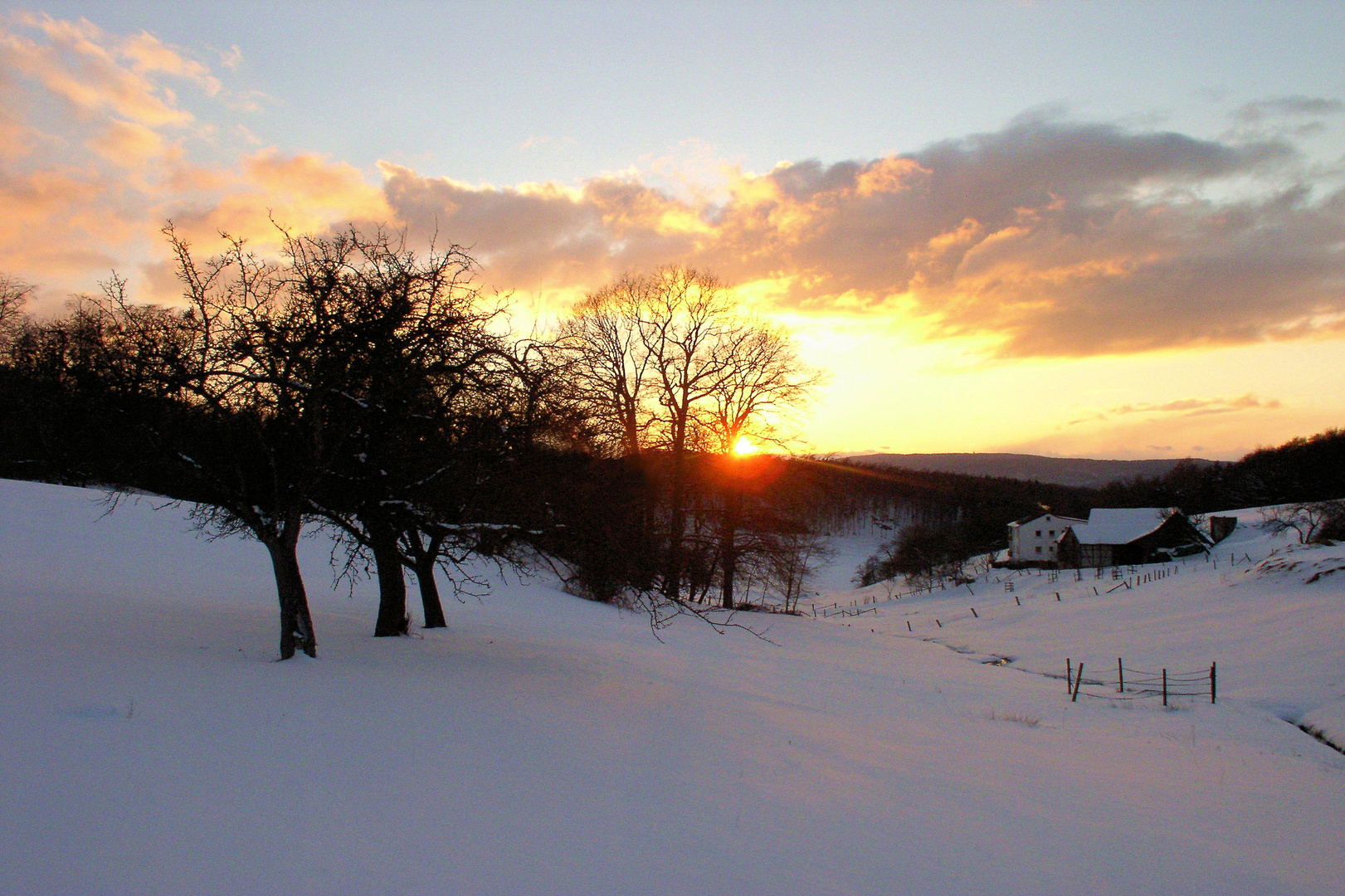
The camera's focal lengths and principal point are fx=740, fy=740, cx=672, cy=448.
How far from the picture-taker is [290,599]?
9758mm

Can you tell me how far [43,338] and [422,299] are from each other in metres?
4.84

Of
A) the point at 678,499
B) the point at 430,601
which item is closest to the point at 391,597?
the point at 430,601

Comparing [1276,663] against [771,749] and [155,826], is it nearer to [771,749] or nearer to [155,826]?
[771,749]

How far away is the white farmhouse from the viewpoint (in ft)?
252

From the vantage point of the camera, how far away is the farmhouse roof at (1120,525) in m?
63.8

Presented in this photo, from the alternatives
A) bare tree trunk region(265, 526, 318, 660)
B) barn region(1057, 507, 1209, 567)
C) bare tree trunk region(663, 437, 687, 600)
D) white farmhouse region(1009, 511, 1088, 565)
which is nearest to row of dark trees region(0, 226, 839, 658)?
bare tree trunk region(265, 526, 318, 660)

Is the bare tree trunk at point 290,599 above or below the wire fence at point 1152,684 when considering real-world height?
above

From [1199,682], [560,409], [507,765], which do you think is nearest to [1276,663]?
[1199,682]

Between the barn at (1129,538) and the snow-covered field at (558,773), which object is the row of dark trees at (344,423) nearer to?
the snow-covered field at (558,773)

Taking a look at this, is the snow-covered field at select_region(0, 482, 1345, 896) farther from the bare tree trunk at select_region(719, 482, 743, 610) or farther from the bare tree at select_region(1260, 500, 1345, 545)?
the bare tree at select_region(1260, 500, 1345, 545)

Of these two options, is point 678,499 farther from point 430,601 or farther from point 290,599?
point 290,599

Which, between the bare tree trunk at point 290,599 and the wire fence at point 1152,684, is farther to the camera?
the wire fence at point 1152,684

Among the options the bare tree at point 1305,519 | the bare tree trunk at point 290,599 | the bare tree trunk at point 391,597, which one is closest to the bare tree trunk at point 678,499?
the bare tree trunk at point 391,597

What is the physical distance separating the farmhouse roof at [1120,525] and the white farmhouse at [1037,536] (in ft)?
27.5
